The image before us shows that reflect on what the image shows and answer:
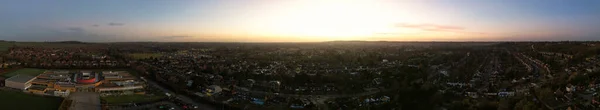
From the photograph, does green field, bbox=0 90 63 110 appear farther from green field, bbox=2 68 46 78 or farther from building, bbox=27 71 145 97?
green field, bbox=2 68 46 78

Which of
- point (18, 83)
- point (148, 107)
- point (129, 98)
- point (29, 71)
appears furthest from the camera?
point (29, 71)

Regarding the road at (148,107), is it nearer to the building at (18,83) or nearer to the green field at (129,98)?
the green field at (129,98)

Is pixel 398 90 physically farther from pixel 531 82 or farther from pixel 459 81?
pixel 531 82

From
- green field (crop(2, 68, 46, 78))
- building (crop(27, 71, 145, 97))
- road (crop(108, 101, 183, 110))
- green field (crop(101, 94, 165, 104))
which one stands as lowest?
road (crop(108, 101, 183, 110))

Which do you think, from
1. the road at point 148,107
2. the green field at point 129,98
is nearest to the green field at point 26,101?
the green field at point 129,98

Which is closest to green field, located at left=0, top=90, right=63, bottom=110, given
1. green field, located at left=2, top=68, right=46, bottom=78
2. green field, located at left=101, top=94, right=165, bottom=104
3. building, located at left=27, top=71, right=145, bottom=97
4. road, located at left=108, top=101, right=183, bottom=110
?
building, located at left=27, top=71, right=145, bottom=97

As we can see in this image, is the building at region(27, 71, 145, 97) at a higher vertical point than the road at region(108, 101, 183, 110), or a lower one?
higher

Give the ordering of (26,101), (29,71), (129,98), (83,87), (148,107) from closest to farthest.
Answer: (148,107)
(26,101)
(129,98)
(83,87)
(29,71)

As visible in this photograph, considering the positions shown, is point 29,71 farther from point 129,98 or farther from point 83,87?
point 129,98

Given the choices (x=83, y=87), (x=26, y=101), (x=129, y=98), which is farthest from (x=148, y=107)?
(x=83, y=87)
